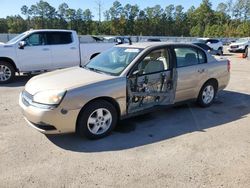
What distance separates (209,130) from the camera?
5.34m

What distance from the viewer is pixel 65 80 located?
4.93 metres

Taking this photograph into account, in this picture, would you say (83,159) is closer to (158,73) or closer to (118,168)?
(118,168)

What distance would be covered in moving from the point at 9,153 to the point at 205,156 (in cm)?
292

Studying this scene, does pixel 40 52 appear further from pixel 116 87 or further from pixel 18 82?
pixel 116 87

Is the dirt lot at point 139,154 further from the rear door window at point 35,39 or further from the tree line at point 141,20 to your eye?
the tree line at point 141,20

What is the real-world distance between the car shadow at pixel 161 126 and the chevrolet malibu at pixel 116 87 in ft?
0.74

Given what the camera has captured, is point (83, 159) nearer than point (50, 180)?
No

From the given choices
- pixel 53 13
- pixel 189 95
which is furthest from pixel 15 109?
pixel 53 13

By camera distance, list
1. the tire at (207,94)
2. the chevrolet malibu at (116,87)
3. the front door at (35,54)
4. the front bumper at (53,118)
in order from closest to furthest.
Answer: the front bumper at (53,118), the chevrolet malibu at (116,87), the tire at (207,94), the front door at (35,54)

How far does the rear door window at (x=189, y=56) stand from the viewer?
6.00m

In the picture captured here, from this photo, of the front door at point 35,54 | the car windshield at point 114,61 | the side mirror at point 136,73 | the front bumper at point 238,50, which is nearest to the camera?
the side mirror at point 136,73

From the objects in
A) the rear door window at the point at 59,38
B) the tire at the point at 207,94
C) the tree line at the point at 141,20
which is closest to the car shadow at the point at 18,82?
the rear door window at the point at 59,38

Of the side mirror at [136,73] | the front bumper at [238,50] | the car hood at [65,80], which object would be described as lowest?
the front bumper at [238,50]

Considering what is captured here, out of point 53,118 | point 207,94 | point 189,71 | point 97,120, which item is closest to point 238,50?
point 207,94
